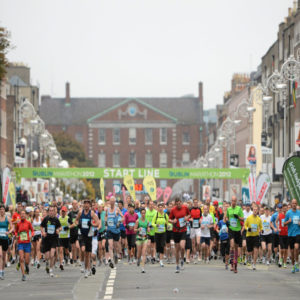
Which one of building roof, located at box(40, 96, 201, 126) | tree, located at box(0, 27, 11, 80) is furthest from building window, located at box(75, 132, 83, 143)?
tree, located at box(0, 27, 11, 80)

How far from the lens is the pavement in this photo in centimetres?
1905

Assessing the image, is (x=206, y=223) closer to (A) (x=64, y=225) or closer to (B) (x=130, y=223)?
(B) (x=130, y=223)

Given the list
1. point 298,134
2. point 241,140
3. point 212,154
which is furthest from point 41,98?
point 298,134

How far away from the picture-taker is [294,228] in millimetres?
26875

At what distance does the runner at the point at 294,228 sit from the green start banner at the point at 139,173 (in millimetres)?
36729

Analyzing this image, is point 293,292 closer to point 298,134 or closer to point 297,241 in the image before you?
point 297,241

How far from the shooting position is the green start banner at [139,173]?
6462 centimetres

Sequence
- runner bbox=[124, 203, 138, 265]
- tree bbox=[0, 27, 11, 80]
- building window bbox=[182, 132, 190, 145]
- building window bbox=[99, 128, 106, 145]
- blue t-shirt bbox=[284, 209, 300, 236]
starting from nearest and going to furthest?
1. blue t-shirt bbox=[284, 209, 300, 236]
2. runner bbox=[124, 203, 138, 265]
3. tree bbox=[0, 27, 11, 80]
4. building window bbox=[99, 128, 106, 145]
5. building window bbox=[182, 132, 190, 145]

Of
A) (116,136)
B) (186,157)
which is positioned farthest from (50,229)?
(186,157)

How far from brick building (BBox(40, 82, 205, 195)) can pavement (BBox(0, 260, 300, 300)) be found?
14213cm

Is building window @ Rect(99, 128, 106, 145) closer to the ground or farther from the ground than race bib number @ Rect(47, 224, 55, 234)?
farther from the ground

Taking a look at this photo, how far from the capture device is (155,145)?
171 meters

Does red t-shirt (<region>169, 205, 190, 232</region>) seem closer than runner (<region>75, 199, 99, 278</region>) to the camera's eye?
No

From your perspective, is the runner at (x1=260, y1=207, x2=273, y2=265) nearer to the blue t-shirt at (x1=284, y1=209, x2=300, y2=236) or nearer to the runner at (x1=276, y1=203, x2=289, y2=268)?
the runner at (x1=276, y1=203, x2=289, y2=268)
